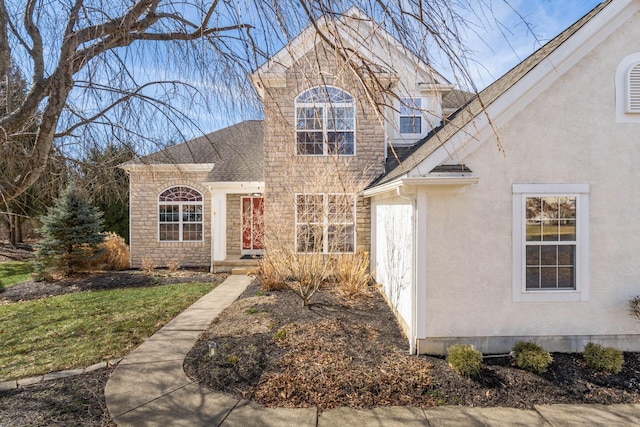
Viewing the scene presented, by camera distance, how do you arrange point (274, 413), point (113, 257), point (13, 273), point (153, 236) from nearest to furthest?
1. point (274, 413)
2. point (113, 257)
3. point (13, 273)
4. point (153, 236)

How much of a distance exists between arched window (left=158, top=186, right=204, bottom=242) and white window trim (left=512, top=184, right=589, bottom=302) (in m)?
12.3

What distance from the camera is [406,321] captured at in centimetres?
598

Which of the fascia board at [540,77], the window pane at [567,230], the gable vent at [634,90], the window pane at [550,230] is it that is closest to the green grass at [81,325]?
the fascia board at [540,77]

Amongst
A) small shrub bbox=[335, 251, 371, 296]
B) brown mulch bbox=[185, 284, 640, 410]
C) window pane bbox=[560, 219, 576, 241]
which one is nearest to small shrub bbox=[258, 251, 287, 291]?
small shrub bbox=[335, 251, 371, 296]

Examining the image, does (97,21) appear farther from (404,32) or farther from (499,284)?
(499,284)

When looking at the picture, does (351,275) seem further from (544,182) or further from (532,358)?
(544,182)

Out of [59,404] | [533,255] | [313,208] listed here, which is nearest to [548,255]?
[533,255]

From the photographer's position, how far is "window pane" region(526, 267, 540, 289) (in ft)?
18.2

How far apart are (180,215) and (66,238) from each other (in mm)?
4018

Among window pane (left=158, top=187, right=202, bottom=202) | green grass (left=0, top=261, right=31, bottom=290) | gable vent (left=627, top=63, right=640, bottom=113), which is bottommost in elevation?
green grass (left=0, top=261, right=31, bottom=290)

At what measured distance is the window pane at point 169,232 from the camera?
1423cm

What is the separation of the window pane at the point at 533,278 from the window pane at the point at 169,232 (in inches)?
513

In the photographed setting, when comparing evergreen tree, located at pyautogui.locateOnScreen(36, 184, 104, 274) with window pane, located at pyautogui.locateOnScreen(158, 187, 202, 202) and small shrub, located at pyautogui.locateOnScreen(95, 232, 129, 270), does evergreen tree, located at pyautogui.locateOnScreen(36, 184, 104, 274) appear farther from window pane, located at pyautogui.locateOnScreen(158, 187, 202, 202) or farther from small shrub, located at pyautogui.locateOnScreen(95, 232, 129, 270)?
window pane, located at pyautogui.locateOnScreen(158, 187, 202, 202)

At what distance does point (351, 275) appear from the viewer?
8.51m
